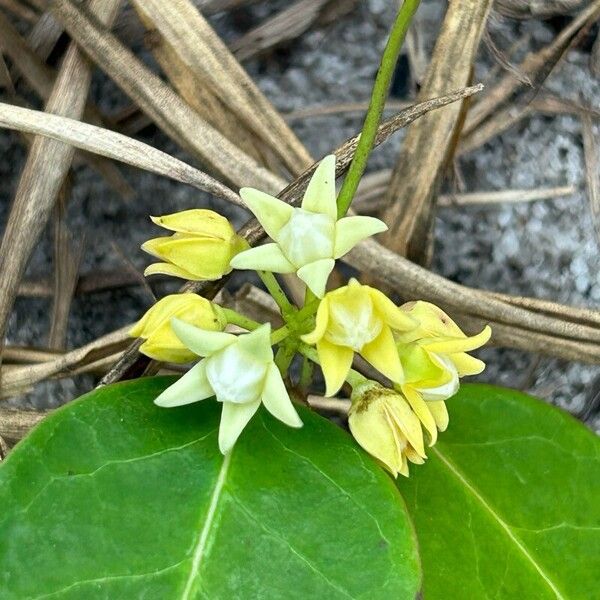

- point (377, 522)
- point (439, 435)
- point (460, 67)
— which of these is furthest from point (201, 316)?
point (460, 67)

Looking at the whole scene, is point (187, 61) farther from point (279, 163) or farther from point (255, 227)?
point (255, 227)

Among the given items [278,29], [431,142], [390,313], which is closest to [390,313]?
[390,313]

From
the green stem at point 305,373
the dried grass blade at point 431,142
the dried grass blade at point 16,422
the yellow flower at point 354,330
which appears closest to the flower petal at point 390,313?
the yellow flower at point 354,330

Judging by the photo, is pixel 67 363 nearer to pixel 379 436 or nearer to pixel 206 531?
pixel 206 531

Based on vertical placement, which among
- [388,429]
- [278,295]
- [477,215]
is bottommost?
[477,215]

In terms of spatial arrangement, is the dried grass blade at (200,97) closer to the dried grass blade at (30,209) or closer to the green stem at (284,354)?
the dried grass blade at (30,209)

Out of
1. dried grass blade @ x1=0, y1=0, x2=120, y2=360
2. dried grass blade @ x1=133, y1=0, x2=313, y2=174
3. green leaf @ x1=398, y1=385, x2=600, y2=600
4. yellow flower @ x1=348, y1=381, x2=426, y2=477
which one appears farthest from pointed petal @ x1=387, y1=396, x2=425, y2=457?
dried grass blade @ x1=0, y1=0, x2=120, y2=360

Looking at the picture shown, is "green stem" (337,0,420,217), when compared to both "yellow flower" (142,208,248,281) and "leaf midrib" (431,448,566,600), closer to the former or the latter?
"yellow flower" (142,208,248,281)
